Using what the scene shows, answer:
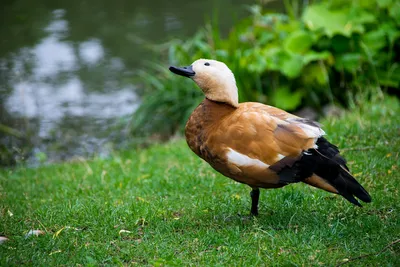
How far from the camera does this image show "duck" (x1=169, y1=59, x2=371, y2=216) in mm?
3725

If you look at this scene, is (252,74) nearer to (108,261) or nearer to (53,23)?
(108,261)

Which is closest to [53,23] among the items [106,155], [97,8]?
[97,8]

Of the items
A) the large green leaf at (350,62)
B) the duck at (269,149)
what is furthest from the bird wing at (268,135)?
the large green leaf at (350,62)

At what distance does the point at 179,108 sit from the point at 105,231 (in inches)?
176

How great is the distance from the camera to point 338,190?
3.71 m

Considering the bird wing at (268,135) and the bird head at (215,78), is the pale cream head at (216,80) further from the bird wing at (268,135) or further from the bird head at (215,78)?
the bird wing at (268,135)

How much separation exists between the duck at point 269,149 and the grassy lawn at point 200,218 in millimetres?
345

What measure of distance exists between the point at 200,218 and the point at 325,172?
40.7 inches

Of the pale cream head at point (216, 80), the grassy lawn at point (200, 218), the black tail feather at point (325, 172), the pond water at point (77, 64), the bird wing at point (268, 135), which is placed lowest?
the pond water at point (77, 64)

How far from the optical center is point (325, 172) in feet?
12.3

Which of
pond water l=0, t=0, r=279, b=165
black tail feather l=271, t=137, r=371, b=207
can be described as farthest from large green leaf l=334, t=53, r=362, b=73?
black tail feather l=271, t=137, r=371, b=207

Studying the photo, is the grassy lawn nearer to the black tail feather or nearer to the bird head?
the black tail feather

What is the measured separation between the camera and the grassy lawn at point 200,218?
3.59m

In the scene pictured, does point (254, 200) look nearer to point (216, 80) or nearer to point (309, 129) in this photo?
point (309, 129)
